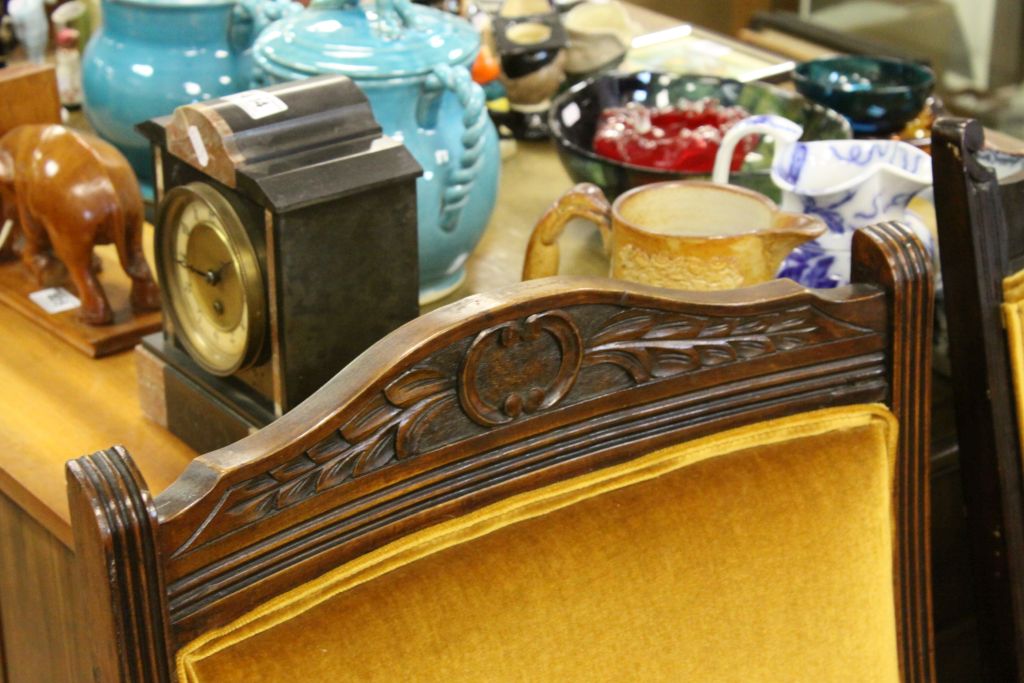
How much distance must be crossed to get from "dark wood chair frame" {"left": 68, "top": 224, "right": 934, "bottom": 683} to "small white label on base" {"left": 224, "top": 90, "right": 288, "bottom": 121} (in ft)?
1.08

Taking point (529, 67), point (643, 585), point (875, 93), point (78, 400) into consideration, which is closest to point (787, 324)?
point (643, 585)

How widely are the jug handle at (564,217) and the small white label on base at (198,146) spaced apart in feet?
0.72

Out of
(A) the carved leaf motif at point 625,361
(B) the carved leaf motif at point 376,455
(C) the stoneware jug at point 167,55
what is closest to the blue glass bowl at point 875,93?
(C) the stoneware jug at point 167,55

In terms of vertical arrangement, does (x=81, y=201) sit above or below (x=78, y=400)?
above

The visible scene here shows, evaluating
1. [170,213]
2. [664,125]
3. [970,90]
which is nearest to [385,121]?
[170,213]

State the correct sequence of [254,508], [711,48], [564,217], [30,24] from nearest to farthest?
[254,508], [564,217], [30,24], [711,48]

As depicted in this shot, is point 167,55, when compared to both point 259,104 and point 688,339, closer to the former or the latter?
point 259,104

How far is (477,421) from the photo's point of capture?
0.61 m

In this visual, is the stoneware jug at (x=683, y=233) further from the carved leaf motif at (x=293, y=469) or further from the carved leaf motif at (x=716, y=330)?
the carved leaf motif at (x=293, y=469)

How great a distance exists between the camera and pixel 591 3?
1.60 meters

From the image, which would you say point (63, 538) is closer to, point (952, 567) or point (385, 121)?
point (385, 121)

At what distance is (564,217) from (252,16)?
1.63ft

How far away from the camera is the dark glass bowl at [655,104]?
3.82ft

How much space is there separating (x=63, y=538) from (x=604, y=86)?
2.36 feet
